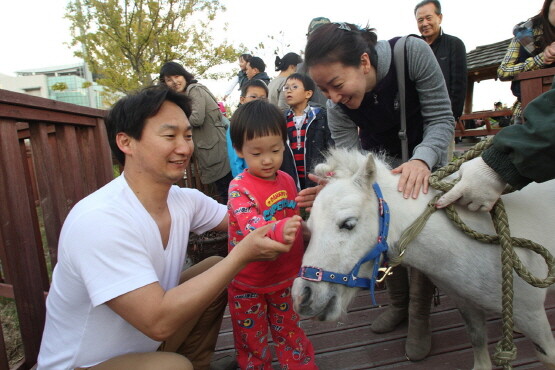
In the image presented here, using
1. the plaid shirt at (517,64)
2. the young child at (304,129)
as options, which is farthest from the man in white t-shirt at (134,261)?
the plaid shirt at (517,64)

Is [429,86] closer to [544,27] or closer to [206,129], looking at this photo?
[544,27]

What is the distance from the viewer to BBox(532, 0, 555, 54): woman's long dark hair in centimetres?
284

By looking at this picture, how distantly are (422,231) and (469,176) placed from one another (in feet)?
1.11

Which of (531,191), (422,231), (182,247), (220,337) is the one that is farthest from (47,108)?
(531,191)

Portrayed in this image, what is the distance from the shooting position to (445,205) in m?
1.69

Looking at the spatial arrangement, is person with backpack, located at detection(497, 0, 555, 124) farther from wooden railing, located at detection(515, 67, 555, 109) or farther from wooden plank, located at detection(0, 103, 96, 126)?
wooden plank, located at detection(0, 103, 96, 126)

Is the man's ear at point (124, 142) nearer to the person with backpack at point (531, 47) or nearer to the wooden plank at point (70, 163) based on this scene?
the wooden plank at point (70, 163)

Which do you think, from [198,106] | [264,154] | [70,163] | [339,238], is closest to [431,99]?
[264,154]

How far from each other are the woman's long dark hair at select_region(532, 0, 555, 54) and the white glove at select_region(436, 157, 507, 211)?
2167 mm

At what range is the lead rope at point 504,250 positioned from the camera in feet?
5.17

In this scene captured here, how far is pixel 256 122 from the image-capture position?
6.66 feet

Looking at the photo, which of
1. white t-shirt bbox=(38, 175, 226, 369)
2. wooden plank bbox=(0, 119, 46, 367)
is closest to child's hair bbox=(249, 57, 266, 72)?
wooden plank bbox=(0, 119, 46, 367)

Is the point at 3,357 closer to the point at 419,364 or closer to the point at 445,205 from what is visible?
the point at 445,205

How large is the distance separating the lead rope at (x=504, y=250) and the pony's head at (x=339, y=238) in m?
0.21
